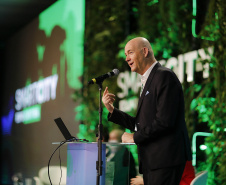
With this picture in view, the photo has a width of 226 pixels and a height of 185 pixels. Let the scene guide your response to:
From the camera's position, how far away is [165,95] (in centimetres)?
236

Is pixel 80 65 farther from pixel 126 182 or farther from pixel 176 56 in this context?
pixel 126 182

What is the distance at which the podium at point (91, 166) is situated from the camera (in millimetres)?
2641

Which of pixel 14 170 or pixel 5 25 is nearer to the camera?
pixel 14 170

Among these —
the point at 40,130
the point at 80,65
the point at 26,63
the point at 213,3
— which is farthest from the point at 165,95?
the point at 26,63

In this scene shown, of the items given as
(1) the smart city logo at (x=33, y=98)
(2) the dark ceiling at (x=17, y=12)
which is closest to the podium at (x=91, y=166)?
(1) the smart city logo at (x=33, y=98)

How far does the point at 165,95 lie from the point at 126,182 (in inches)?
31.4

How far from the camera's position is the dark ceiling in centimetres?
757

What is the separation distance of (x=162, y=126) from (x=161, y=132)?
49 millimetres

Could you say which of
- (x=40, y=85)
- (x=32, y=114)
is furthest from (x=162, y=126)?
(x=32, y=114)

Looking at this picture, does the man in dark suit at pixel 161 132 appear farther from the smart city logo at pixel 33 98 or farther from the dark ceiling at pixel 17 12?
the dark ceiling at pixel 17 12

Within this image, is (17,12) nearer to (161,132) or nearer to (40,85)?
(40,85)

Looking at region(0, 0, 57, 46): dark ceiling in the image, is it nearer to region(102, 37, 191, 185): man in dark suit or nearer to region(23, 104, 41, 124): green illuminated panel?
region(23, 104, 41, 124): green illuminated panel

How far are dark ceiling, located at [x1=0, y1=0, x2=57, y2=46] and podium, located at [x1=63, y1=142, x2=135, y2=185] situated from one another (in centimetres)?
482

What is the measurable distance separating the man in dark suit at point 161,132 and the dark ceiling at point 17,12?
506cm
